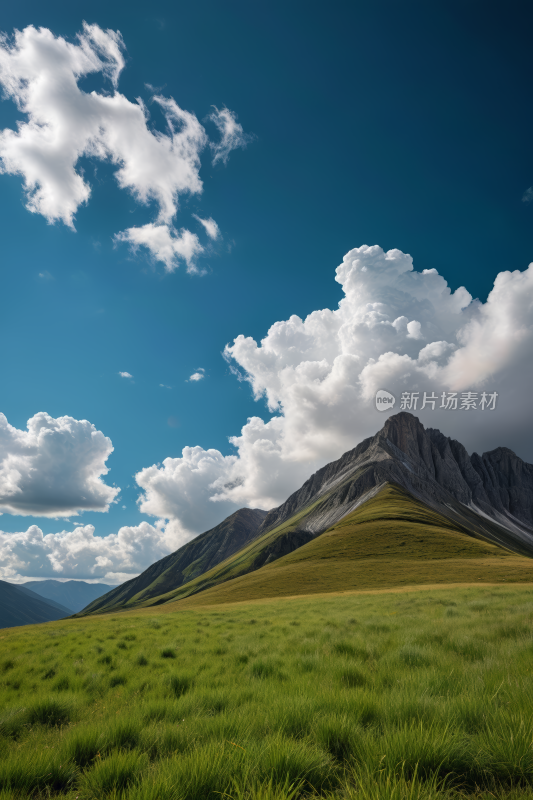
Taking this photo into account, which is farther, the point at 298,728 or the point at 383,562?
the point at 383,562

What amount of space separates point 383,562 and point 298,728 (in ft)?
280

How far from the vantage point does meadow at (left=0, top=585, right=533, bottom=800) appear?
2826 mm

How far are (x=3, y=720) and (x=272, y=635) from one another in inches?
326

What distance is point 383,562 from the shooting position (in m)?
78.4

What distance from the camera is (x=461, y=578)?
56.8m

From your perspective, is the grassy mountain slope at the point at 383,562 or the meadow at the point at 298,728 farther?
the grassy mountain slope at the point at 383,562

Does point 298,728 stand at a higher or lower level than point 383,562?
higher

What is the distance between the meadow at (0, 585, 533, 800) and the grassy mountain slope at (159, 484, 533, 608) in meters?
58.3

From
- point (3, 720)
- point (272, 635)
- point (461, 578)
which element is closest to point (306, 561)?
point (461, 578)

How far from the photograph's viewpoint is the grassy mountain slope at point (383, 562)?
6159cm

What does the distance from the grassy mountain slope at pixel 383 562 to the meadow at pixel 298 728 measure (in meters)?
58.3

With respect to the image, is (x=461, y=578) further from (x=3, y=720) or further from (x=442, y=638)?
(x=3, y=720)

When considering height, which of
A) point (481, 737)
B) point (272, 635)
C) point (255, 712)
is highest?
point (481, 737)

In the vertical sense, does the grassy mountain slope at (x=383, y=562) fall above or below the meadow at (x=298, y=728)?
below
